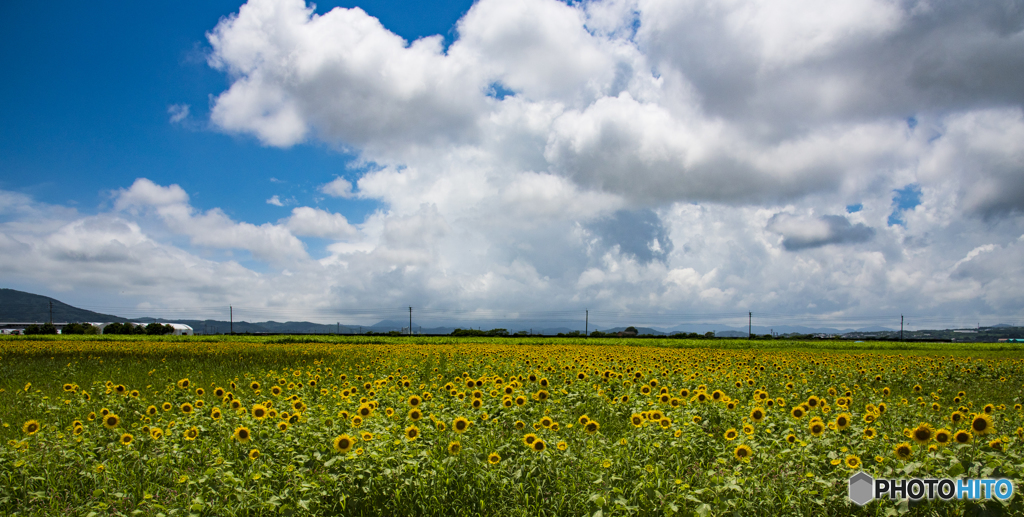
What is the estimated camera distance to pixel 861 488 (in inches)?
178

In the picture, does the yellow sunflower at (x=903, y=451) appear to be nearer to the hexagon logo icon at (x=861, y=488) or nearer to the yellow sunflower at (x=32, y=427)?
the hexagon logo icon at (x=861, y=488)

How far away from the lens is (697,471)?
17.3 feet

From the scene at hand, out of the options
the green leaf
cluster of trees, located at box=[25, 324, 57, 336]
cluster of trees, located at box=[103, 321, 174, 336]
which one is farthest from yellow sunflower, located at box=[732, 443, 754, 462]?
cluster of trees, located at box=[25, 324, 57, 336]

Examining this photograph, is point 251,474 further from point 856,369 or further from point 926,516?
point 856,369

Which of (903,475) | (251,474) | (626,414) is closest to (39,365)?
(251,474)

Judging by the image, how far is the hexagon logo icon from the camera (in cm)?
444

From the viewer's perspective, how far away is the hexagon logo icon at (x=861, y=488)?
→ 175 inches

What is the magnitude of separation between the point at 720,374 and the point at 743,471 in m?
6.70

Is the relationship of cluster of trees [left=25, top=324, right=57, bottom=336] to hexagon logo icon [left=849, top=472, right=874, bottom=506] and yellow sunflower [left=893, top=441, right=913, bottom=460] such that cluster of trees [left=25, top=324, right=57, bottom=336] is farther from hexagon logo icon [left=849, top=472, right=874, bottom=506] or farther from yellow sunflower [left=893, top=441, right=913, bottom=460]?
yellow sunflower [left=893, top=441, right=913, bottom=460]

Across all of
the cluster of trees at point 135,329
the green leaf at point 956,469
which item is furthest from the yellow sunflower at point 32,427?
the cluster of trees at point 135,329

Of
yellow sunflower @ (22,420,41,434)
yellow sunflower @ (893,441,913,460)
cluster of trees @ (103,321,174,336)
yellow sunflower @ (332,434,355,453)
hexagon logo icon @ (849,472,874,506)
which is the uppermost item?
yellow sunflower @ (332,434,355,453)
